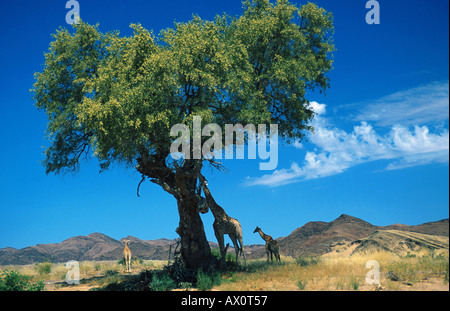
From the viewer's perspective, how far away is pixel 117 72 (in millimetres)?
19031

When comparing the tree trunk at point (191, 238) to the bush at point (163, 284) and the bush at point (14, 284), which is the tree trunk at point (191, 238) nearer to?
the bush at point (163, 284)

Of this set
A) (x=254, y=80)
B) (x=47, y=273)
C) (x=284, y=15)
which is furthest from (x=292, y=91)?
(x=47, y=273)

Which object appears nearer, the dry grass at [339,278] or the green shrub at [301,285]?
the dry grass at [339,278]

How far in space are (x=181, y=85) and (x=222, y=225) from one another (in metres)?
7.96

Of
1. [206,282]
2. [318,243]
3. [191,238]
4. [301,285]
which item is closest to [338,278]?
[301,285]

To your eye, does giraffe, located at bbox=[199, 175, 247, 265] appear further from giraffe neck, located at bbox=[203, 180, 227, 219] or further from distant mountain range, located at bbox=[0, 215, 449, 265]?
distant mountain range, located at bbox=[0, 215, 449, 265]

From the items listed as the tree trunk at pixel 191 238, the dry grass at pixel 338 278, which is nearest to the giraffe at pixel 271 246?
the dry grass at pixel 338 278

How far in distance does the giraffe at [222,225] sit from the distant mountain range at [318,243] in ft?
45.1

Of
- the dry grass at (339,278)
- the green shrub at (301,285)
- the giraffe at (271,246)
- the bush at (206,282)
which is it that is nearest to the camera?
the dry grass at (339,278)

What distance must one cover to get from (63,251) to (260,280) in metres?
72.6

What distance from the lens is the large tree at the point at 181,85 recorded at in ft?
59.3

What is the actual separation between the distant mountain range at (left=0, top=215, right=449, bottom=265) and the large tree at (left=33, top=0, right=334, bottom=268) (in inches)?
579

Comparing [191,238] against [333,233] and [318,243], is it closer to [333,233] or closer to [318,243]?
[318,243]
